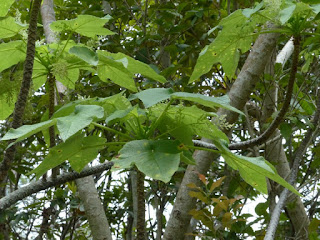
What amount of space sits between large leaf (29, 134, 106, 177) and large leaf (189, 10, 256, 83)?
45 centimetres

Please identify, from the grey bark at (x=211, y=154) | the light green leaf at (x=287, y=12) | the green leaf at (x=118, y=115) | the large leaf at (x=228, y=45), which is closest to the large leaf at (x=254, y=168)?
the green leaf at (x=118, y=115)

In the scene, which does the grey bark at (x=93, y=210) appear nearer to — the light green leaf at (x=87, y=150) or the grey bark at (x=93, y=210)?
the grey bark at (x=93, y=210)

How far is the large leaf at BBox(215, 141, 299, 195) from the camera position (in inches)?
34.9

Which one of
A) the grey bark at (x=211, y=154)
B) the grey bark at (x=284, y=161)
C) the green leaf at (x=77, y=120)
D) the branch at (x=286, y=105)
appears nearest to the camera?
the green leaf at (x=77, y=120)

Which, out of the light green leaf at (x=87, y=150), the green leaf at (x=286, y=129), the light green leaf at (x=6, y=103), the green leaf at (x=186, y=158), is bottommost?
the green leaf at (x=186, y=158)

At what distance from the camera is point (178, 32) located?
2520mm

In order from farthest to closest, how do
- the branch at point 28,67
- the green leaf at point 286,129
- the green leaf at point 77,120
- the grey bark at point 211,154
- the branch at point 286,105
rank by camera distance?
the green leaf at point 286,129
the grey bark at point 211,154
the branch at point 286,105
the branch at point 28,67
the green leaf at point 77,120

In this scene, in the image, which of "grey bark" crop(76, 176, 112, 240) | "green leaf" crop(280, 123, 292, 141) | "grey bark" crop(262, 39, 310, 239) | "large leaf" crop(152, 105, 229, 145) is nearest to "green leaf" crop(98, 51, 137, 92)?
"large leaf" crop(152, 105, 229, 145)

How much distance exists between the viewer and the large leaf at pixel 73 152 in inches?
38.3

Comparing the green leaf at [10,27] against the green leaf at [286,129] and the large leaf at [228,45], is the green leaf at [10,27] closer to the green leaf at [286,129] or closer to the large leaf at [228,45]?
the large leaf at [228,45]

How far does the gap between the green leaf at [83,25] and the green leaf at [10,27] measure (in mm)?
81

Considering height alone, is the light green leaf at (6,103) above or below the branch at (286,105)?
above

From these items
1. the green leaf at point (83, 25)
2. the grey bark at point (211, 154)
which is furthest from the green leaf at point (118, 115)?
the grey bark at point (211, 154)

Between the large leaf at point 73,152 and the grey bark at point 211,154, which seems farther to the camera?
the grey bark at point 211,154
